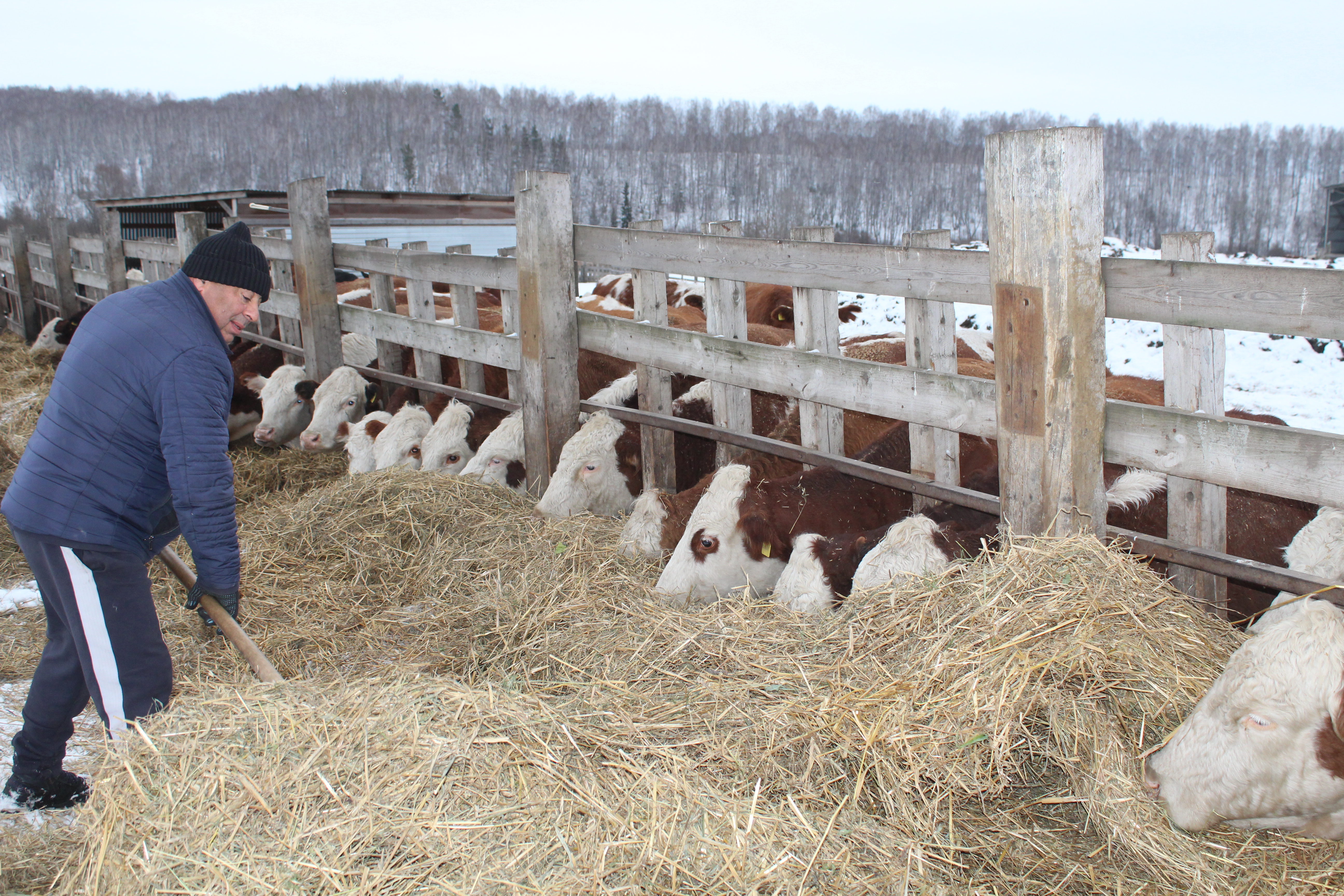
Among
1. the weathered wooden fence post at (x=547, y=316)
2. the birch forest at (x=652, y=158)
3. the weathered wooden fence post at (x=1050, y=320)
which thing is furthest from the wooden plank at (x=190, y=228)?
the birch forest at (x=652, y=158)

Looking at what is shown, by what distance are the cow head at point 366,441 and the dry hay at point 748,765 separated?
3.36 meters

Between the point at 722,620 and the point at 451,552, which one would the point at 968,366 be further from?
the point at 451,552

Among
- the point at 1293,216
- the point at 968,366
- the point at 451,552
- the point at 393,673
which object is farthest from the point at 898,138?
the point at 393,673

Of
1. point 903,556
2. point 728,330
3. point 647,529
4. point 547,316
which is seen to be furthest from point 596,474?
point 903,556

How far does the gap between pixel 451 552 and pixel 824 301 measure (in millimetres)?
2410

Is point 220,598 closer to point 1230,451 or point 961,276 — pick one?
point 961,276

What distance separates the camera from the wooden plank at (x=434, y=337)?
20.1ft

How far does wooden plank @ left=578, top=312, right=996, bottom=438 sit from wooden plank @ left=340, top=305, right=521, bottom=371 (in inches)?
33.8

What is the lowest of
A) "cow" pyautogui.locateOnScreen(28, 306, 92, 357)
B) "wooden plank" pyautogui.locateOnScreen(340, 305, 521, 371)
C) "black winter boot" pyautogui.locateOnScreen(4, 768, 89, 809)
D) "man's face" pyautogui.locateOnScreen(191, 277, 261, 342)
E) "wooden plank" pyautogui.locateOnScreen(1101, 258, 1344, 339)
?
"black winter boot" pyautogui.locateOnScreen(4, 768, 89, 809)

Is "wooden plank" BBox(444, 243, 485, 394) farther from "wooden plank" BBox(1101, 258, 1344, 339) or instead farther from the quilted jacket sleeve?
"wooden plank" BBox(1101, 258, 1344, 339)

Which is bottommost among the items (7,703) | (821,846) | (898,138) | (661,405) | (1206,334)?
(7,703)

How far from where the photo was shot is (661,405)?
5.44 m

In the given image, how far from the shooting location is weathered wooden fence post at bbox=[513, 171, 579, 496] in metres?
5.36

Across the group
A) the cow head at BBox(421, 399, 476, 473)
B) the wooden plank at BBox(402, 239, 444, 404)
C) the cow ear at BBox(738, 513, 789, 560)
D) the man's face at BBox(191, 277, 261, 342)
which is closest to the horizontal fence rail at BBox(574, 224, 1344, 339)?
the cow ear at BBox(738, 513, 789, 560)
